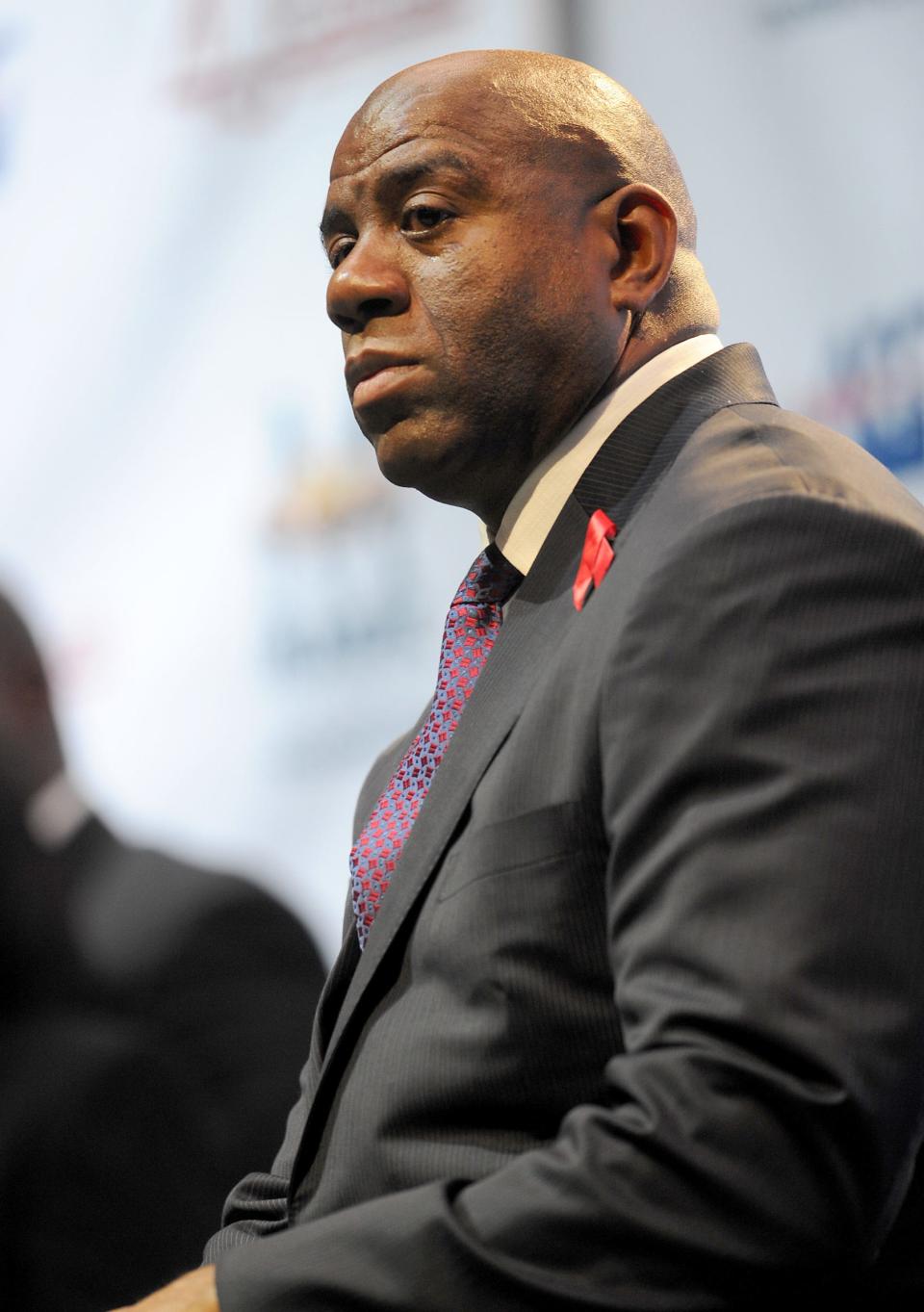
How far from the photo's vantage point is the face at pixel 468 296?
1386 millimetres

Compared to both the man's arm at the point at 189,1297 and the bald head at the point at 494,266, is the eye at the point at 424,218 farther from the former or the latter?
the man's arm at the point at 189,1297

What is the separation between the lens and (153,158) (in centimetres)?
284

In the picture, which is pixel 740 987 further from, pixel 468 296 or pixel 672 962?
pixel 468 296

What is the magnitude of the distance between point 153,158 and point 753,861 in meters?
2.21

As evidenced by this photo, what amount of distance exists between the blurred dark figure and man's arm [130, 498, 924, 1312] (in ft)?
5.28

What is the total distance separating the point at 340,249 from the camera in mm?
1516

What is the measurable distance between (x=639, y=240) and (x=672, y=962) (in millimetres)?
709

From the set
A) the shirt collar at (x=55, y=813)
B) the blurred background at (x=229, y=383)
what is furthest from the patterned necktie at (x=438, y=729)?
the shirt collar at (x=55, y=813)

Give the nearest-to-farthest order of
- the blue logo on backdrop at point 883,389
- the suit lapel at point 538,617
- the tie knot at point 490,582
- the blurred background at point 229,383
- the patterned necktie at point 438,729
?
the suit lapel at point 538,617 < the patterned necktie at point 438,729 < the tie knot at point 490,582 < the blue logo on backdrop at point 883,389 < the blurred background at point 229,383

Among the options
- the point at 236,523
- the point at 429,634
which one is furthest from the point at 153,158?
the point at 429,634

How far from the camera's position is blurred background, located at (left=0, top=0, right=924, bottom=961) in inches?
95.9

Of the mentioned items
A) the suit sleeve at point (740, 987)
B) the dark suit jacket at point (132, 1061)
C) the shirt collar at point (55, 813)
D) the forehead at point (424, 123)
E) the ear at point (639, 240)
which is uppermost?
the forehead at point (424, 123)

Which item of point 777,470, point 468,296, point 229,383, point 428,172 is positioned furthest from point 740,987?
point 229,383

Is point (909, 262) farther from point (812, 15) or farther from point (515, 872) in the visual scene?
point (515, 872)
